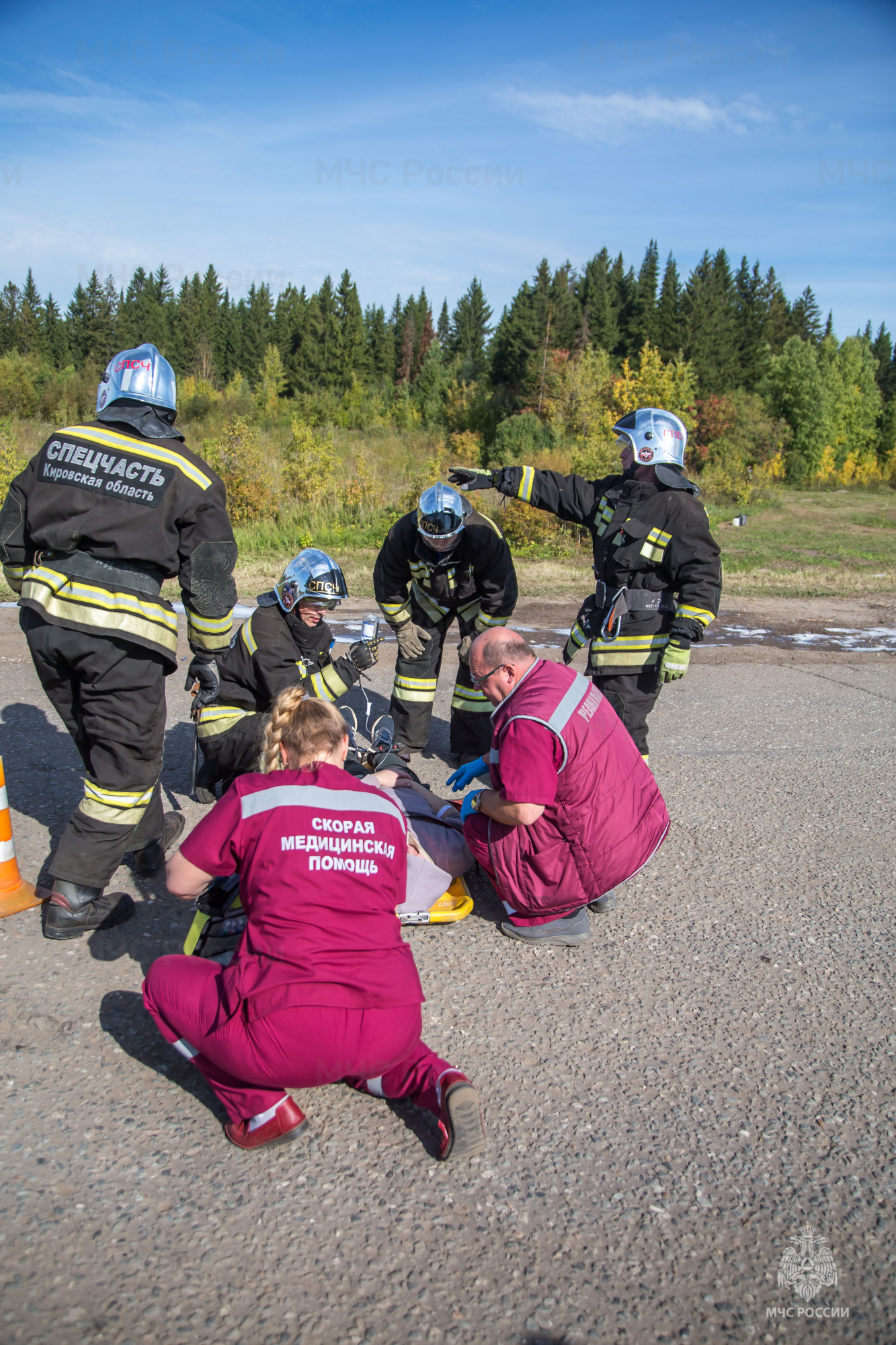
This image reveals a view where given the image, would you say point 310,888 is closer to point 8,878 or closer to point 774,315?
point 8,878

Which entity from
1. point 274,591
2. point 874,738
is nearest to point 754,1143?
point 274,591

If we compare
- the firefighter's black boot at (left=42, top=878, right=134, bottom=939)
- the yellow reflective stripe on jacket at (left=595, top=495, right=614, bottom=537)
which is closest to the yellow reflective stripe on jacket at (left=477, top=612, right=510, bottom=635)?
the yellow reflective stripe on jacket at (left=595, top=495, right=614, bottom=537)

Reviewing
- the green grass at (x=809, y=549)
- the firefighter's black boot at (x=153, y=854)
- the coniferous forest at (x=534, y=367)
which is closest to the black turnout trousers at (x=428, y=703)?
the firefighter's black boot at (x=153, y=854)

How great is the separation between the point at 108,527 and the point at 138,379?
2.03ft

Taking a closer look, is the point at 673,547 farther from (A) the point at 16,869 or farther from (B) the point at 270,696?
(A) the point at 16,869

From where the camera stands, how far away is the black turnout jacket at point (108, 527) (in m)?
3.12

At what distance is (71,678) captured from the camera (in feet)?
10.8

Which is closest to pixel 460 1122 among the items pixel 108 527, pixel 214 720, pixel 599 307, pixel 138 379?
pixel 108 527

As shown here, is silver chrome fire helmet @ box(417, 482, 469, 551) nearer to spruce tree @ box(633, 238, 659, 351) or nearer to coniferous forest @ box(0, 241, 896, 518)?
coniferous forest @ box(0, 241, 896, 518)

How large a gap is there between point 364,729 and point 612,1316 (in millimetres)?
4168

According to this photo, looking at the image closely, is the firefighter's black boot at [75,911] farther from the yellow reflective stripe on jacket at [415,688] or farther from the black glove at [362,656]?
the yellow reflective stripe on jacket at [415,688]

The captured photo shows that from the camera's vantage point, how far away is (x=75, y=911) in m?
3.17

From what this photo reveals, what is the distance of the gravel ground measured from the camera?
1.85 metres

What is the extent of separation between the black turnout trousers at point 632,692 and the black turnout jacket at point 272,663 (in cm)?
141
